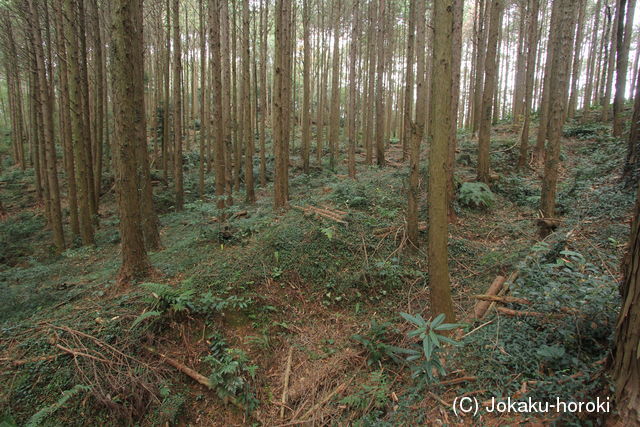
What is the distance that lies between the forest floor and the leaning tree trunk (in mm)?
232

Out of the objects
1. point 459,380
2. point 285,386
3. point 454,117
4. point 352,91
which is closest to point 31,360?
point 285,386

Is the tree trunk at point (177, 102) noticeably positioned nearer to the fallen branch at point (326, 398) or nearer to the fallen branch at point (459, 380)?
the fallen branch at point (326, 398)

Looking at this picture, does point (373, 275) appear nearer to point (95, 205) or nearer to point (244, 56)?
point (244, 56)

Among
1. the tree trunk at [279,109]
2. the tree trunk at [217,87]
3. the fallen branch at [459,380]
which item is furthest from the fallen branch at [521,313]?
the tree trunk at [279,109]

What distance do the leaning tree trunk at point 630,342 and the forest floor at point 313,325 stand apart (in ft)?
0.76

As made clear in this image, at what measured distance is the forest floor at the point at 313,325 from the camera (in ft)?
9.98

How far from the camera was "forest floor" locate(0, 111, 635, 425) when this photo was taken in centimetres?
304

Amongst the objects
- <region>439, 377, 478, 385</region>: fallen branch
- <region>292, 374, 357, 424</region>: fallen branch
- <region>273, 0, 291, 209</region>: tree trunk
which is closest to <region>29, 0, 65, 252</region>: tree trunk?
<region>273, 0, 291, 209</region>: tree trunk

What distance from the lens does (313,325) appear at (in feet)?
16.6

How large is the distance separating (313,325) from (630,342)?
3.92 meters

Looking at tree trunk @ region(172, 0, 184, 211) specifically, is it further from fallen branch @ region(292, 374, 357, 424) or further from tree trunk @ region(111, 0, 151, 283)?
fallen branch @ region(292, 374, 357, 424)

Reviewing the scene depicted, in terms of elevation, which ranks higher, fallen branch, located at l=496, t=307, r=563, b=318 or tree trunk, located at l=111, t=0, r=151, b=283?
A: tree trunk, located at l=111, t=0, r=151, b=283

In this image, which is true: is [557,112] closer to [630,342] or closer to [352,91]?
[630,342]

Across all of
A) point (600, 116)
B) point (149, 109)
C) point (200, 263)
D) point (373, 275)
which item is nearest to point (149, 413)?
point (200, 263)
